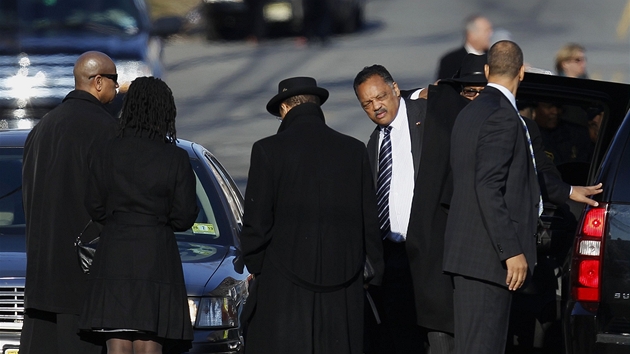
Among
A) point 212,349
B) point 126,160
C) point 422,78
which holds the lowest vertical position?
point 212,349

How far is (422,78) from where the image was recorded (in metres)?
11.2

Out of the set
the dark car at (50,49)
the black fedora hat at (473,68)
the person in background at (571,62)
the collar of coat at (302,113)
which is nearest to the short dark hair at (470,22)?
the person in background at (571,62)

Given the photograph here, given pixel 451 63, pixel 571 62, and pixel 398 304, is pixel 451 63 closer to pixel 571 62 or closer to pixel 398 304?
pixel 571 62

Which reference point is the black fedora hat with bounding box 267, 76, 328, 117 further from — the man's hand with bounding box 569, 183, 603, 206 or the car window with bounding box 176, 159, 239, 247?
the car window with bounding box 176, 159, 239, 247

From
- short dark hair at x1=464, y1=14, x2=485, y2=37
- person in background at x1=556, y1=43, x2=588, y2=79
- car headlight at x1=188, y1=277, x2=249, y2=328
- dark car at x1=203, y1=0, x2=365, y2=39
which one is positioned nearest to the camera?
car headlight at x1=188, y1=277, x2=249, y2=328

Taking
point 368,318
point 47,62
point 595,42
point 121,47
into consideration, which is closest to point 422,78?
point 595,42

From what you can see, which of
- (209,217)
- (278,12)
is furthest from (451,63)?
(209,217)

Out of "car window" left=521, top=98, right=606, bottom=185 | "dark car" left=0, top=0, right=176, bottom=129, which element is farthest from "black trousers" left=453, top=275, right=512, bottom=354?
"dark car" left=0, top=0, right=176, bottom=129

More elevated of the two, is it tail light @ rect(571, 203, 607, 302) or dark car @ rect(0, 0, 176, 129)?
dark car @ rect(0, 0, 176, 129)

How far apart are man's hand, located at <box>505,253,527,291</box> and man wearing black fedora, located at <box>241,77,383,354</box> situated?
27.3 inches

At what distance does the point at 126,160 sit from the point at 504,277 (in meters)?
1.83

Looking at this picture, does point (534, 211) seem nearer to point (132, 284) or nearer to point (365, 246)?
point (365, 246)

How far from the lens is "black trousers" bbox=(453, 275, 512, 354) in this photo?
5.33m

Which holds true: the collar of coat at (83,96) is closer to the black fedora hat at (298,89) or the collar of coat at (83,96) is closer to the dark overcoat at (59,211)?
the dark overcoat at (59,211)
